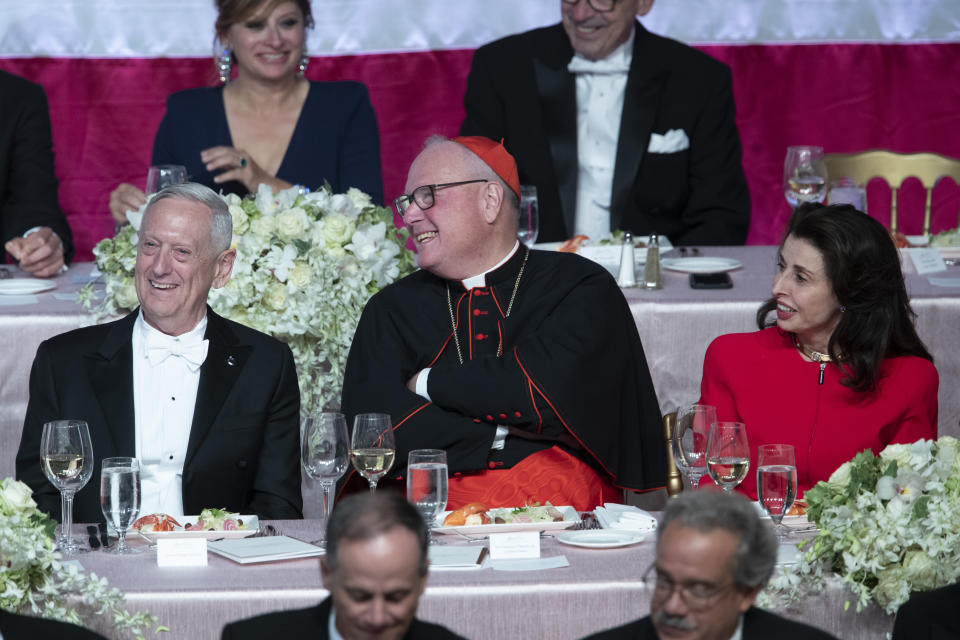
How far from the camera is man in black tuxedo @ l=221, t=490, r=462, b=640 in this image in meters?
1.91

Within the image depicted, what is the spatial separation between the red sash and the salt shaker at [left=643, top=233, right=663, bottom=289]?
100 cm

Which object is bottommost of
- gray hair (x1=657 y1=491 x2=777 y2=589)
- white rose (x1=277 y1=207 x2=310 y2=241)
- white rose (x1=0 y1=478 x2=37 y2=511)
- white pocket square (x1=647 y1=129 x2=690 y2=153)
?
white rose (x1=0 y1=478 x2=37 y2=511)

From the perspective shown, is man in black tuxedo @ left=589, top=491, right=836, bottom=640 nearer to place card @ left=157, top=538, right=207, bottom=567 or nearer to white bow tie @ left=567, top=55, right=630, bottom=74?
place card @ left=157, top=538, right=207, bottom=567

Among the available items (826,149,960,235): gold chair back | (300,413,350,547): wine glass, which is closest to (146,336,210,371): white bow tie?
(300,413,350,547): wine glass

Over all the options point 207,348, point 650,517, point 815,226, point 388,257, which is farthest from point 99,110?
point 650,517

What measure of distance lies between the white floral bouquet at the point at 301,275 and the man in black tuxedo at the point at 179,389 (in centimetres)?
46

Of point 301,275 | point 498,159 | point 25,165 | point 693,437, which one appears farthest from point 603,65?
point 693,437

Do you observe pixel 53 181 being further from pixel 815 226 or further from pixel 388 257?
pixel 815 226

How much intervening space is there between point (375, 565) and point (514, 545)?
28.5 inches

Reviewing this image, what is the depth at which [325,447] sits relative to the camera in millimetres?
2684

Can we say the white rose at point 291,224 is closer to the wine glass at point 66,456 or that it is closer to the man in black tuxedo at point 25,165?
the wine glass at point 66,456

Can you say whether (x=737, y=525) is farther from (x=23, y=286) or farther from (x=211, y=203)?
(x=23, y=286)

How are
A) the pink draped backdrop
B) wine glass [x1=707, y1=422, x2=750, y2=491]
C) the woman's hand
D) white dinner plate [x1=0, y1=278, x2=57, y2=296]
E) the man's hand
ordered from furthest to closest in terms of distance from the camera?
the pink draped backdrop < the man's hand < white dinner plate [x1=0, y1=278, x2=57, y2=296] < the woman's hand < wine glass [x1=707, y1=422, x2=750, y2=491]

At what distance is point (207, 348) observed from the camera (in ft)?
11.1
